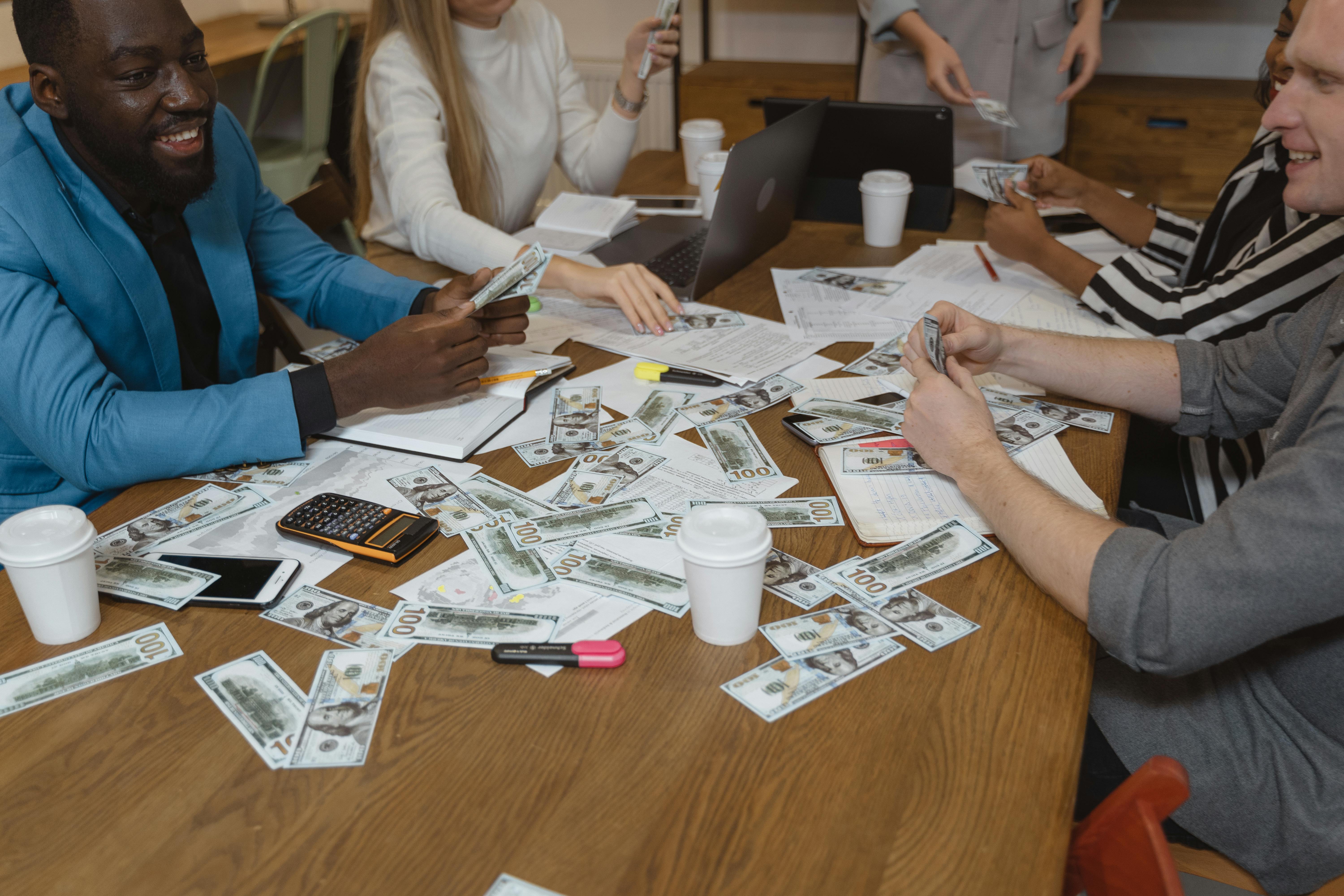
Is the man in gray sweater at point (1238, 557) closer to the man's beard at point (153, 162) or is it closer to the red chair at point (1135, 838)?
the red chair at point (1135, 838)

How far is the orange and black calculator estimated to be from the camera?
3.33 ft

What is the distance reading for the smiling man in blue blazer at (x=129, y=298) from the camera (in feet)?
3.77

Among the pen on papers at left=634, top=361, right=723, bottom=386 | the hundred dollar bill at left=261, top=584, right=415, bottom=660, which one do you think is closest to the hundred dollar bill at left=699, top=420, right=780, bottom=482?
the pen on papers at left=634, top=361, right=723, bottom=386

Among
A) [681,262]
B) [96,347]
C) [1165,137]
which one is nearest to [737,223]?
[681,262]

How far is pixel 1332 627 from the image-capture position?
0.95 m

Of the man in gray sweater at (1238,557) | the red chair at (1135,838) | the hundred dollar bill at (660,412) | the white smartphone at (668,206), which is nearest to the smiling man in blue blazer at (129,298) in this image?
the hundred dollar bill at (660,412)

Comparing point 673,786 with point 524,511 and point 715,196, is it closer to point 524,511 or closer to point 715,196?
point 524,511

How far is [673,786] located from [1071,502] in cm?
51

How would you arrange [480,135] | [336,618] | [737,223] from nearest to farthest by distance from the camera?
[336,618]
[737,223]
[480,135]

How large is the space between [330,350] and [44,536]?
752mm

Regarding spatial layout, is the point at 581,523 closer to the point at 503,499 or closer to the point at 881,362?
the point at 503,499

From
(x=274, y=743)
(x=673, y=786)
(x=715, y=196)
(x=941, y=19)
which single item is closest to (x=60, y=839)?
(x=274, y=743)

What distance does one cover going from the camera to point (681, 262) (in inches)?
73.1

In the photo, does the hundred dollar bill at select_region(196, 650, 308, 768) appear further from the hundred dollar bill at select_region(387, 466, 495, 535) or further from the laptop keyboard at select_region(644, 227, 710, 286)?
the laptop keyboard at select_region(644, 227, 710, 286)
